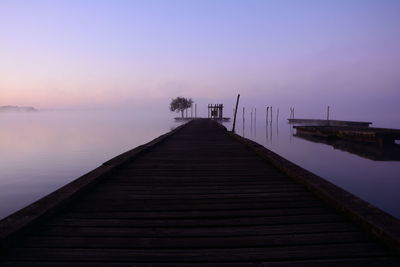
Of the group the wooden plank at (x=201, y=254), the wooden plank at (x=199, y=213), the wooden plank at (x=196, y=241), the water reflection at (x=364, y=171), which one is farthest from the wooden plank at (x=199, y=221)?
the water reflection at (x=364, y=171)

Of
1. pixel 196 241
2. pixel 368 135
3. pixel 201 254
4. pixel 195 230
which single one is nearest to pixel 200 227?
pixel 195 230

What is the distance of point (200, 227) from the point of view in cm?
355

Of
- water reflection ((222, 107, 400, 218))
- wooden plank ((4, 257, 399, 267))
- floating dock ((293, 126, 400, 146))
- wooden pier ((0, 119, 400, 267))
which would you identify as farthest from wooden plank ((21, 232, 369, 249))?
floating dock ((293, 126, 400, 146))

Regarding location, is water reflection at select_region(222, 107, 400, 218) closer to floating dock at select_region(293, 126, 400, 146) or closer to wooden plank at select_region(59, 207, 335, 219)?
floating dock at select_region(293, 126, 400, 146)

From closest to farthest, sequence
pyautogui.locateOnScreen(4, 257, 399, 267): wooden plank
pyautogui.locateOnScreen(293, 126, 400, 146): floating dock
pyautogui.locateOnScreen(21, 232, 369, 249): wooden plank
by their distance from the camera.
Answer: pyautogui.locateOnScreen(4, 257, 399, 267): wooden plank < pyautogui.locateOnScreen(21, 232, 369, 249): wooden plank < pyautogui.locateOnScreen(293, 126, 400, 146): floating dock

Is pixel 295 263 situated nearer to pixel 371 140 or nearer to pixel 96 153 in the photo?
pixel 96 153

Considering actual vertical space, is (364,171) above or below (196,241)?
below

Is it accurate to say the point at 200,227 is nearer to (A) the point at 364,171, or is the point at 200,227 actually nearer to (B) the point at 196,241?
(B) the point at 196,241

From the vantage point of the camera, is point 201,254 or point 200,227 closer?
point 201,254

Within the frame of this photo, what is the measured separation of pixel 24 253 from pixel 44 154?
2223cm

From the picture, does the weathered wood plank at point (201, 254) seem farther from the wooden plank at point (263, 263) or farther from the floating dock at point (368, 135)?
the floating dock at point (368, 135)

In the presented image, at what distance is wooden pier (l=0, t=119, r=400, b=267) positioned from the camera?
9.12 ft

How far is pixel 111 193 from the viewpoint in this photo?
16.6 feet

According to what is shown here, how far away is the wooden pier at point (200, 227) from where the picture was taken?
278 centimetres
